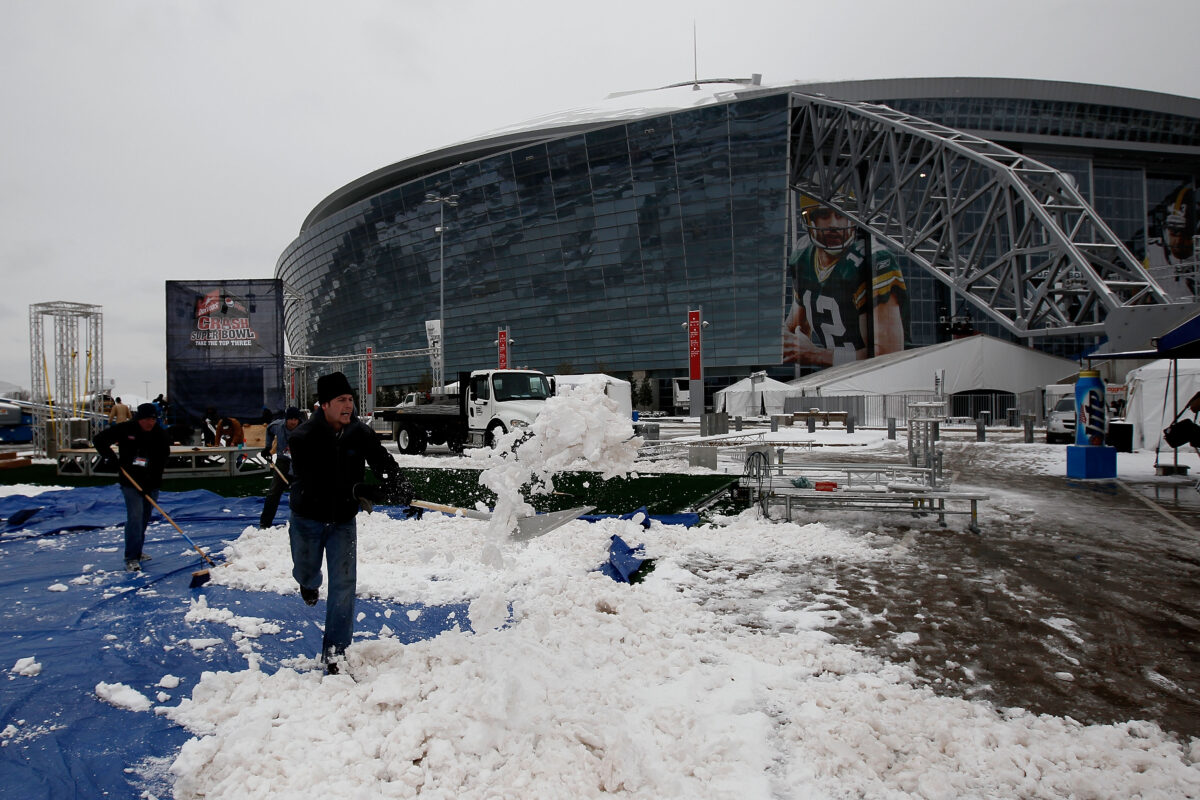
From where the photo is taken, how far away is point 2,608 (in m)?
5.61

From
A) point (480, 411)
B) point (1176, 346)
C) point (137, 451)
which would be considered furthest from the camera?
point (480, 411)

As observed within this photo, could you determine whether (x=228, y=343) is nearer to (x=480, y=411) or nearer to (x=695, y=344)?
(x=480, y=411)

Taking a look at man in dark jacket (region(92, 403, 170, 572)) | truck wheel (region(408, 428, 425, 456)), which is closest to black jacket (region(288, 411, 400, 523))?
man in dark jacket (region(92, 403, 170, 572))

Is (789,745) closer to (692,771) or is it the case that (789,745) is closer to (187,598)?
(692,771)

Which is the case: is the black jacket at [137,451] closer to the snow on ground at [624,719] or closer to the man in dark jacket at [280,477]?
the man in dark jacket at [280,477]

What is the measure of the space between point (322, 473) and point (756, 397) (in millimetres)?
42060

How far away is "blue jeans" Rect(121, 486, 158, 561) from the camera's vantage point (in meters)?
6.78

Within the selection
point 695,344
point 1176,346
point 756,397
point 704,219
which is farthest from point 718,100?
point 1176,346

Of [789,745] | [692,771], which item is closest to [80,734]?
[692,771]

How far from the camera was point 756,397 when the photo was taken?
4453cm

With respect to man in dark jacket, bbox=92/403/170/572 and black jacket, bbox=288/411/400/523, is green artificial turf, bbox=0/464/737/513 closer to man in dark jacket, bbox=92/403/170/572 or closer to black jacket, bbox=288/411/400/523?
man in dark jacket, bbox=92/403/170/572

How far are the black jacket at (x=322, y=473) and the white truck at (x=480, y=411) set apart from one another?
43.3ft

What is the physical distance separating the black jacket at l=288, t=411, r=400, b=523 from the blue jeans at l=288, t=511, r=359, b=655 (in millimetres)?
85

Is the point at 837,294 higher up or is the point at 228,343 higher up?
the point at 837,294
